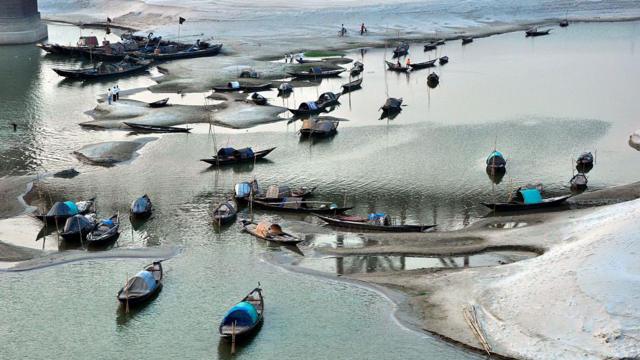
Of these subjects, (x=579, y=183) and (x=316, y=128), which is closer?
(x=579, y=183)

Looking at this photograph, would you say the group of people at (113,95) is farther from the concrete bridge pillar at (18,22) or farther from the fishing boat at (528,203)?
the fishing boat at (528,203)

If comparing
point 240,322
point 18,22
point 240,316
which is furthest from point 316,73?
point 240,322

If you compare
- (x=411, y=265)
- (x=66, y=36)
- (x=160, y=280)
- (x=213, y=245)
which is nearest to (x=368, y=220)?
(x=411, y=265)

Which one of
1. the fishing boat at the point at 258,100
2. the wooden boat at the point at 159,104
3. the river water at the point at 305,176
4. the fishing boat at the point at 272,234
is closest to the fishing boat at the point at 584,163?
the river water at the point at 305,176

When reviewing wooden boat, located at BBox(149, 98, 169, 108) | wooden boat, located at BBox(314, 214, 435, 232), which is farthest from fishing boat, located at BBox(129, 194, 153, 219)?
wooden boat, located at BBox(149, 98, 169, 108)

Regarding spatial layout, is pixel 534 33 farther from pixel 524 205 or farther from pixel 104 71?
pixel 524 205

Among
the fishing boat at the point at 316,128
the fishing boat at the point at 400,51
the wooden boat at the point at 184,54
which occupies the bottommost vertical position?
the fishing boat at the point at 316,128

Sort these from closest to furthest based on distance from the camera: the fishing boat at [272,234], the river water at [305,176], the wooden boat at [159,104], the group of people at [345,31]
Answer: the river water at [305,176]
the fishing boat at [272,234]
the wooden boat at [159,104]
the group of people at [345,31]
